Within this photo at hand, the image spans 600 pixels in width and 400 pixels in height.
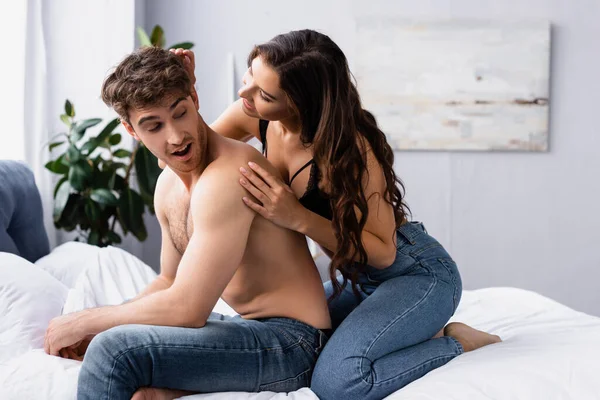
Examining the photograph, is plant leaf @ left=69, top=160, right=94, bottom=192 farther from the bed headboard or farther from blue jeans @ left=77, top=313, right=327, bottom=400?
blue jeans @ left=77, top=313, right=327, bottom=400

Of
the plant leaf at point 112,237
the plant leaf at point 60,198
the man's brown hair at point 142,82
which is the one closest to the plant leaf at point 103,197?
the plant leaf at point 60,198

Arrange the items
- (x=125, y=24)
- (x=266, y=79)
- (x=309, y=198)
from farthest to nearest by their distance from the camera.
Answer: (x=125, y=24), (x=309, y=198), (x=266, y=79)

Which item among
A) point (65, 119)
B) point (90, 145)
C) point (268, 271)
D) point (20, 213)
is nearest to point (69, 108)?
point (65, 119)

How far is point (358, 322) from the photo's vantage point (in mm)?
1799

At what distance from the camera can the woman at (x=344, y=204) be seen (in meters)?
1.70

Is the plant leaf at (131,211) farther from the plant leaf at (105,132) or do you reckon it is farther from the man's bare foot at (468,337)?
the man's bare foot at (468,337)

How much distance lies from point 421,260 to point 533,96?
2.65 metres

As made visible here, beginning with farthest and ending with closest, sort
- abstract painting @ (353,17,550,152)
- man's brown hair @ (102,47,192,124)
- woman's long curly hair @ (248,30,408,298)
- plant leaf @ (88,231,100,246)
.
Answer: abstract painting @ (353,17,550,152) → plant leaf @ (88,231,100,246) → woman's long curly hair @ (248,30,408,298) → man's brown hair @ (102,47,192,124)

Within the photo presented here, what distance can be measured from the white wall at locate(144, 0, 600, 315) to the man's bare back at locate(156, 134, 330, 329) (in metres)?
2.69

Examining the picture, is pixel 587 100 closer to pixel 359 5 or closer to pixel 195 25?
pixel 359 5

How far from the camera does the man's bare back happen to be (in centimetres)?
171

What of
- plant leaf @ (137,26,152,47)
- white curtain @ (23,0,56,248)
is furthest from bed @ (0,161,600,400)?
plant leaf @ (137,26,152,47)

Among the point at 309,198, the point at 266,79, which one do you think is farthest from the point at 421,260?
the point at 266,79

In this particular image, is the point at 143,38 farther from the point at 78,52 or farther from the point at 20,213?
the point at 20,213
